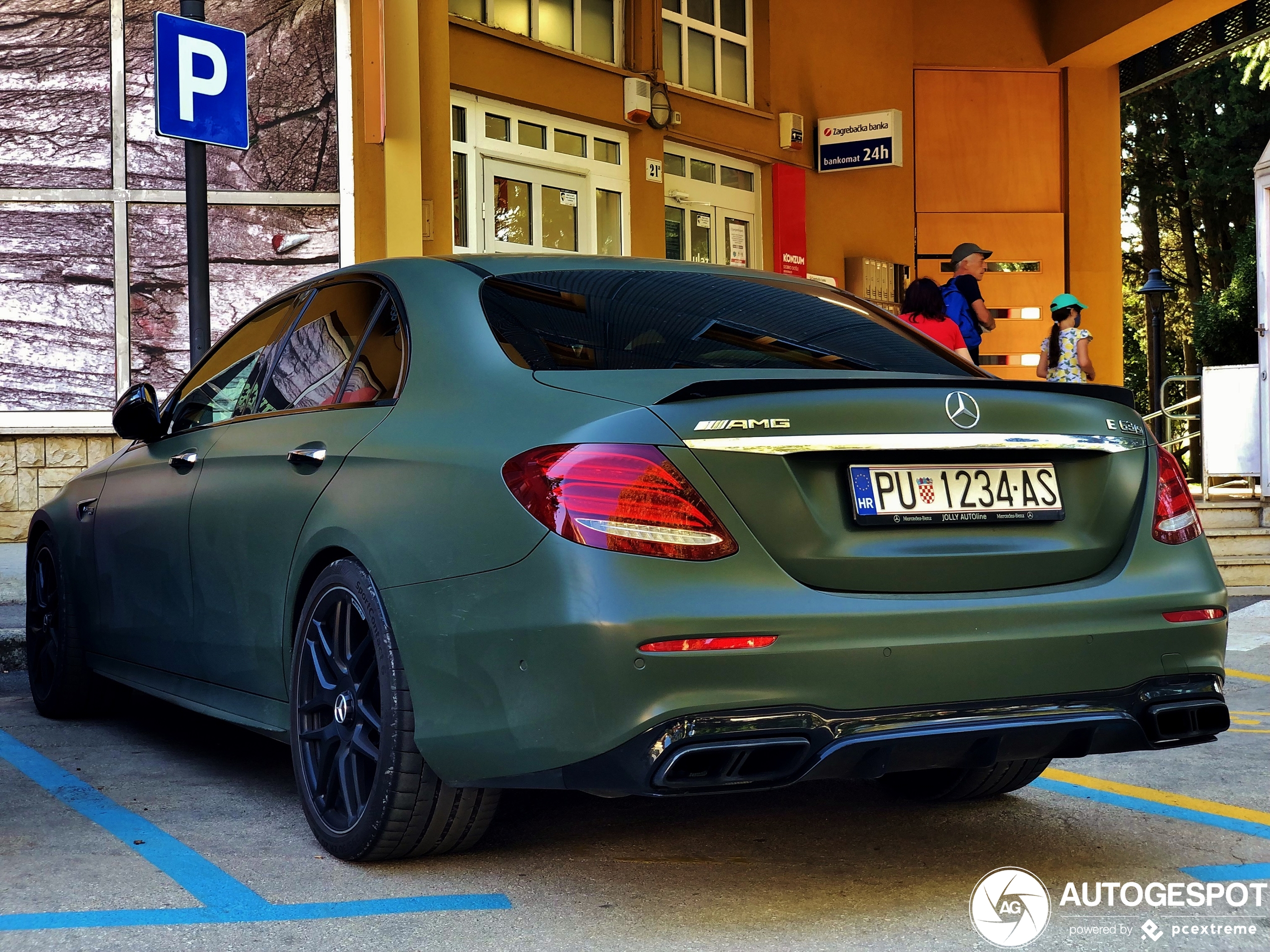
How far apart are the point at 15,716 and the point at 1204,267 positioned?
34297 millimetres

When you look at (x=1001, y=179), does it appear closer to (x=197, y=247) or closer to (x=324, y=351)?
(x=197, y=247)

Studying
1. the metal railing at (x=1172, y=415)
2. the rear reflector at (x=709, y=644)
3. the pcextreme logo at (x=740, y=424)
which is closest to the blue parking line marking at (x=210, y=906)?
the rear reflector at (x=709, y=644)

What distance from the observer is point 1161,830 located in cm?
398

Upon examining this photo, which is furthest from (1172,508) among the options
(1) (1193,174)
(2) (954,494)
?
(1) (1193,174)

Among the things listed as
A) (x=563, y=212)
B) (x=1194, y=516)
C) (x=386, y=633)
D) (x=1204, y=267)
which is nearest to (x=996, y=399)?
(x=1194, y=516)

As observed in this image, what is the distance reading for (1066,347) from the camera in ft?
36.3

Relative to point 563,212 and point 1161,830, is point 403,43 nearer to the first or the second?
point 563,212

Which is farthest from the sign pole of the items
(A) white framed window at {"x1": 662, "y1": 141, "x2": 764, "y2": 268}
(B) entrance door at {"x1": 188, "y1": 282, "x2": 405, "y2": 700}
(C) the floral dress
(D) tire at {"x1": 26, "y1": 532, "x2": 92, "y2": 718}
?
(A) white framed window at {"x1": 662, "y1": 141, "x2": 764, "y2": 268}

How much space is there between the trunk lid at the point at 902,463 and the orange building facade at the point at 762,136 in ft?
27.0

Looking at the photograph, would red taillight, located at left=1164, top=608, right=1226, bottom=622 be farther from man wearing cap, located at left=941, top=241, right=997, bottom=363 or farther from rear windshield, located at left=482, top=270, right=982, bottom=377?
man wearing cap, located at left=941, top=241, right=997, bottom=363

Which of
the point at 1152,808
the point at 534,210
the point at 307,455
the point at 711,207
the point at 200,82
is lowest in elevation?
the point at 1152,808

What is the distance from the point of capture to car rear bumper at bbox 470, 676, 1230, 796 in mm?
2863

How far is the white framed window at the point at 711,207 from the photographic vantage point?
49.0 ft

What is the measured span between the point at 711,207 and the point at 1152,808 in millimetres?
11767
